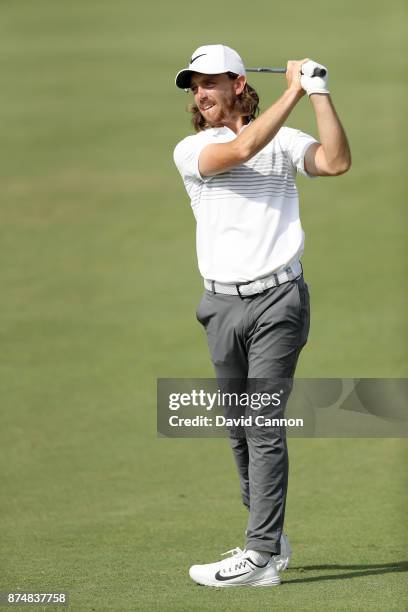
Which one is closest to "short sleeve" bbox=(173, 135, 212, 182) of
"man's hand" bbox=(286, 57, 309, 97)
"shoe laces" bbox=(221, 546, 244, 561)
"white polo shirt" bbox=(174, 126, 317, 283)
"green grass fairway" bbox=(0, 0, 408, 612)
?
"white polo shirt" bbox=(174, 126, 317, 283)

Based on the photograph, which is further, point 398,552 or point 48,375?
point 48,375

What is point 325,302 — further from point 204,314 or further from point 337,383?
point 204,314

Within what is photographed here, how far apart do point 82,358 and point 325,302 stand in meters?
2.71

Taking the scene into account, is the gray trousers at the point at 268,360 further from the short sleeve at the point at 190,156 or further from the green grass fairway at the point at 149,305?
the short sleeve at the point at 190,156

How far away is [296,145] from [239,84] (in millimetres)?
401

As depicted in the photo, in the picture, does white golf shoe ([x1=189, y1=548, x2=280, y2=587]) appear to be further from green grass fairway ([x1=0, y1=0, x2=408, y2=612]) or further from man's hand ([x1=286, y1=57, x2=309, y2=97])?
man's hand ([x1=286, y1=57, x2=309, y2=97])

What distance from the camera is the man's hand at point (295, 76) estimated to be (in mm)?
4695

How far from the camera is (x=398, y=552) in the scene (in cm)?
564

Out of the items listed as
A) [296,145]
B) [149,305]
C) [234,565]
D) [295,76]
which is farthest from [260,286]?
[149,305]

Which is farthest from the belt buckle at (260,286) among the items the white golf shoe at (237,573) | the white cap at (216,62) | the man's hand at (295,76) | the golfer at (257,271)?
the white golf shoe at (237,573)

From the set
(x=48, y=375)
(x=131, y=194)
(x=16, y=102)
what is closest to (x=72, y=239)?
(x=131, y=194)

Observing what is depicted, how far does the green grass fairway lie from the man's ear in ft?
6.48

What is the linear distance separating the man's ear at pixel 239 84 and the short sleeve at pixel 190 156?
0.26 m

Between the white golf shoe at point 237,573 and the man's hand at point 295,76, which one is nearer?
the man's hand at point 295,76
